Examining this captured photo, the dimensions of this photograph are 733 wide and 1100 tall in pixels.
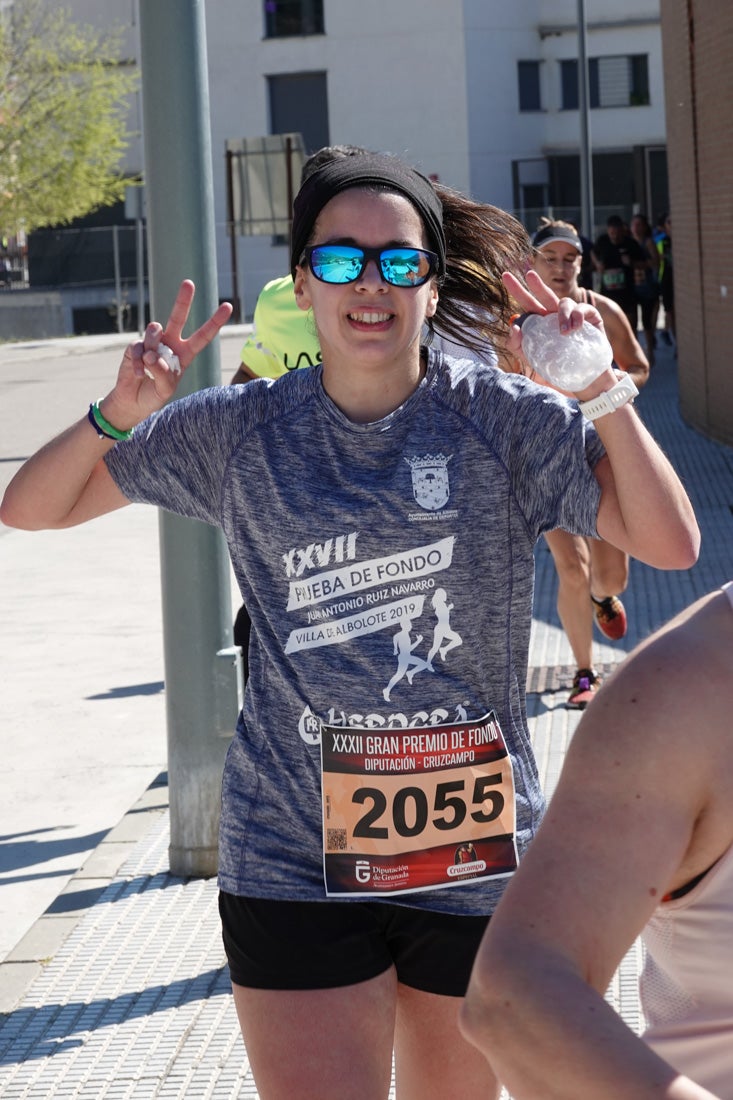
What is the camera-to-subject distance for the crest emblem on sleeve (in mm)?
2646

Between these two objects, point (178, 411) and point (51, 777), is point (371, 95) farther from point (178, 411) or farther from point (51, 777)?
point (178, 411)

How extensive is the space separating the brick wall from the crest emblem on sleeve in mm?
11700

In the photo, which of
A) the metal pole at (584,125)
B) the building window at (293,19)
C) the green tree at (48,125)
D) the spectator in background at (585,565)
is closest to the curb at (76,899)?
the spectator in background at (585,565)

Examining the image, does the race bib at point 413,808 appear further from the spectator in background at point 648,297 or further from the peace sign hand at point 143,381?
the spectator in background at point 648,297

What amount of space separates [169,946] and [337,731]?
7.50ft

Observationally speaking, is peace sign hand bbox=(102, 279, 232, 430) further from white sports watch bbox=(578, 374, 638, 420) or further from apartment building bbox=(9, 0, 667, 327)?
apartment building bbox=(9, 0, 667, 327)

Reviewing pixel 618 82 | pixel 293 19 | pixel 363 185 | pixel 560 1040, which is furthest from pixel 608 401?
pixel 618 82

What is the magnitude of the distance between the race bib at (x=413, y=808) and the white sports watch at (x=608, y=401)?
487 mm

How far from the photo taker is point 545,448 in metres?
2.65

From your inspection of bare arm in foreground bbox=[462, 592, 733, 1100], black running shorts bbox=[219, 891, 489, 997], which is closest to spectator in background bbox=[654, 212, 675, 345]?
black running shorts bbox=[219, 891, 489, 997]

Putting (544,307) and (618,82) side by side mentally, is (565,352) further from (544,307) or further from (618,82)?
(618,82)

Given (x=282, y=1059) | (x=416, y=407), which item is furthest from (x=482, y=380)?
(x=282, y=1059)

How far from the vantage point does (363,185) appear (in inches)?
108

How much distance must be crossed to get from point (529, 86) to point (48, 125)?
1424 centimetres
